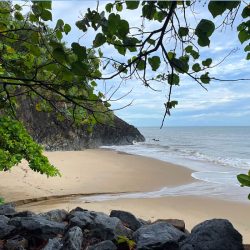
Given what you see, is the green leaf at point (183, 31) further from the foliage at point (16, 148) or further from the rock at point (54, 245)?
the foliage at point (16, 148)

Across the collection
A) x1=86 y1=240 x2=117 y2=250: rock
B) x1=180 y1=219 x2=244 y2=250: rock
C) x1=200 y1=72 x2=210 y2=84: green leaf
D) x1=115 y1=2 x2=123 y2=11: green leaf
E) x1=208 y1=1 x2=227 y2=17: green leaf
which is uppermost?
x1=115 y1=2 x2=123 y2=11: green leaf

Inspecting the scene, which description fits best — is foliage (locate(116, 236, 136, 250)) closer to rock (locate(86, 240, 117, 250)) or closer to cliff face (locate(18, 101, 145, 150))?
rock (locate(86, 240, 117, 250))

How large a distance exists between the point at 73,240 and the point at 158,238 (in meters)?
1.05

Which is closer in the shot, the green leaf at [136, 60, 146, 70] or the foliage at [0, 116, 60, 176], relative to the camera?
the green leaf at [136, 60, 146, 70]

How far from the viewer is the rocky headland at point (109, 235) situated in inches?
162

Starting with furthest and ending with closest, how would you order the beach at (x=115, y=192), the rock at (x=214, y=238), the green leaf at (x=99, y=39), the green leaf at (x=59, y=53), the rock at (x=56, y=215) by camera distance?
1. the beach at (x=115, y=192)
2. the rock at (x=56, y=215)
3. the rock at (x=214, y=238)
4. the green leaf at (x=99, y=39)
5. the green leaf at (x=59, y=53)

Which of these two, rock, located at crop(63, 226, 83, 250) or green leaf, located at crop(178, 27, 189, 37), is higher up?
green leaf, located at crop(178, 27, 189, 37)

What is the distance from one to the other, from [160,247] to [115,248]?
1.78 ft

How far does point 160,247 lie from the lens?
454 cm

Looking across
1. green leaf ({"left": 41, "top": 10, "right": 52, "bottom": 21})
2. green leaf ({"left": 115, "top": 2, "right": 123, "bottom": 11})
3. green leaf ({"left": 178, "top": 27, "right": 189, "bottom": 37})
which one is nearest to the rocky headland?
green leaf ({"left": 178, "top": 27, "right": 189, "bottom": 37})

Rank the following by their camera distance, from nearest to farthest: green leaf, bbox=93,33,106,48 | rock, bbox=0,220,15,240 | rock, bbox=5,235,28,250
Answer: green leaf, bbox=93,33,106,48 < rock, bbox=5,235,28,250 < rock, bbox=0,220,15,240

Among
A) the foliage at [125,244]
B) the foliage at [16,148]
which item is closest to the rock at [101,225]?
the foliage at [125,244]

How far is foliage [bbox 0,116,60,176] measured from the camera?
6.79 metres

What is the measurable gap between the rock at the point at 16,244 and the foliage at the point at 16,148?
2115 mm
